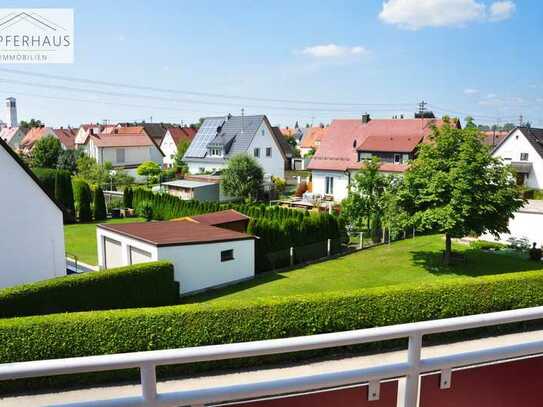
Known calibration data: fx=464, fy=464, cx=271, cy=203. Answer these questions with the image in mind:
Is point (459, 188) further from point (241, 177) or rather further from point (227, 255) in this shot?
point (241, 177)

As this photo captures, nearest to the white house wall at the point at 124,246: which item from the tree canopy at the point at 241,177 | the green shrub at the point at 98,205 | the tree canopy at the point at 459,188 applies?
the tree canopy at the point at 459,188

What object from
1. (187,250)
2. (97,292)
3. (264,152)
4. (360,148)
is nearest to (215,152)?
(264,152)

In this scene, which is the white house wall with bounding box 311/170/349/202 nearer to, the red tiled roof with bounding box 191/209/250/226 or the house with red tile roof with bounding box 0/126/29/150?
the red tiled roof with bounding box 191/209/250/226

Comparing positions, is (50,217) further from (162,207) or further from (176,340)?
(162,207)

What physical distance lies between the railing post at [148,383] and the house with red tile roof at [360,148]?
33.8 metres

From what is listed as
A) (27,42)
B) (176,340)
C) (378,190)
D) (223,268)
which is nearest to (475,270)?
(378,190)

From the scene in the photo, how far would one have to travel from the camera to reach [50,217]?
54.0 ft

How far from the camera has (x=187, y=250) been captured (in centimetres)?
1767

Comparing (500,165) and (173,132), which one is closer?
(500,165)

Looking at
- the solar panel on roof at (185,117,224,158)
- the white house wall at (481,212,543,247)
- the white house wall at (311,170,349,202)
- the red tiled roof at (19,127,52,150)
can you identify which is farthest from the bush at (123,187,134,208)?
the red tiled roof at (19,127,52,150)

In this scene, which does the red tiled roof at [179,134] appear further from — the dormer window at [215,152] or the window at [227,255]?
the window at [227,255]

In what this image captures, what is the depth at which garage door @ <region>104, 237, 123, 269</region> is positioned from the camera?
19609mm

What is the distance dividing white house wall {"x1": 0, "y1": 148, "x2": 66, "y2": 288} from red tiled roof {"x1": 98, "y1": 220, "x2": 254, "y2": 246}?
290cm

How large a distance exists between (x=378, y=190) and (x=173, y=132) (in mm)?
49020
